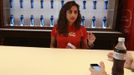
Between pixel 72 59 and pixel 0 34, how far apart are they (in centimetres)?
197

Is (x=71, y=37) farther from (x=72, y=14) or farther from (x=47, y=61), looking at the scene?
(x=47, y=61)

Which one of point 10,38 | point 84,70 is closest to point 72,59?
point 84,70

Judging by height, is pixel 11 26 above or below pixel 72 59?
above

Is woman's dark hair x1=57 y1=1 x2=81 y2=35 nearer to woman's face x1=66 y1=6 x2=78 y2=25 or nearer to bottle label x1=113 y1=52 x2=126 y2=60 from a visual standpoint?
woman's face x1=66 y1=6 x2=78 y2=25

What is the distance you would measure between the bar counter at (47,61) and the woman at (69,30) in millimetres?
644

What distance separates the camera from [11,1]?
3.49 m

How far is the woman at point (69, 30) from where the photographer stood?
262 centimetres

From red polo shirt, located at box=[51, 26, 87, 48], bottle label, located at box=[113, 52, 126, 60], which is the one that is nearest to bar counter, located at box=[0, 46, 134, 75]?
bottle label, located at box=[113, 52, 126, 60]

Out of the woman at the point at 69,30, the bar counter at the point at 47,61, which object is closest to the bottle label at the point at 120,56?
the bar counter at the point at 47,61

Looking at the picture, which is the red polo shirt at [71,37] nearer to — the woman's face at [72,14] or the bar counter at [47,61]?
the woman's face at [72,14]

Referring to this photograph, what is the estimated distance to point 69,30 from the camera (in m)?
2.68

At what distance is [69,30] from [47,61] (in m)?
1.09

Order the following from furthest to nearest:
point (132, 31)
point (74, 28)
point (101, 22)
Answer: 1. point (101, 22)
2. point (132, 31)
3. point (74, 28)

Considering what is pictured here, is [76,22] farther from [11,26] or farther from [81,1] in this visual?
[11,26]
